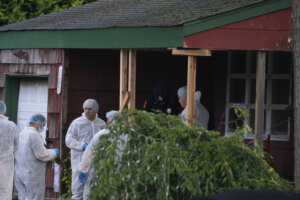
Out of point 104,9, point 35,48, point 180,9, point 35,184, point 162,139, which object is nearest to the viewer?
point 162,139

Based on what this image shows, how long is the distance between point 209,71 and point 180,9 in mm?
2158

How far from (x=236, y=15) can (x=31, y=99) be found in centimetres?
516

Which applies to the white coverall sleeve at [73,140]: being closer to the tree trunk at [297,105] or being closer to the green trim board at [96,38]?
the green trim board at [96,38]

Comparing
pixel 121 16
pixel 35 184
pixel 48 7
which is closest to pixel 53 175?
pixel 35 184

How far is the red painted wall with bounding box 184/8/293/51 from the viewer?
10367 millimetres

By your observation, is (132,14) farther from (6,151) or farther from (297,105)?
(297,105)

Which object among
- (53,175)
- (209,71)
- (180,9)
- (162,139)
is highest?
(180,9)

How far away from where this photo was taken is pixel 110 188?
5977mm

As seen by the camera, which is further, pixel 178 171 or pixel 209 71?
pixel 209 71

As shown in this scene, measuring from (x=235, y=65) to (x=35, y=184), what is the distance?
4579 mm

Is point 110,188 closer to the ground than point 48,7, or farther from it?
closer to the ground

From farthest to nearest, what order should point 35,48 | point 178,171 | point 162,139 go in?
point 35,48 → point 162,139 → point 178,171

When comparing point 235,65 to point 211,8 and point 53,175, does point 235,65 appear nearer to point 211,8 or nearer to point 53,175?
point 211,8

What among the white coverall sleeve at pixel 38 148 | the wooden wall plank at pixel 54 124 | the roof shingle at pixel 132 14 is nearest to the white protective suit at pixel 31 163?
the white coverall sleeve at pixel 38 148
